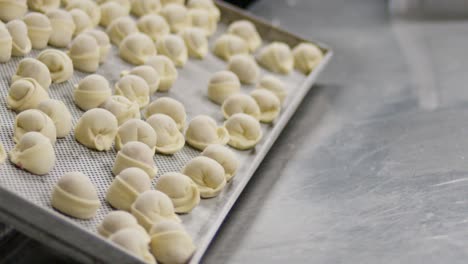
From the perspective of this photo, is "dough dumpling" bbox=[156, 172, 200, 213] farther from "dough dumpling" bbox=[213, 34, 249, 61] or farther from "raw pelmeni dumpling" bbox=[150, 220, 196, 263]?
"dough dumpling" bbox=[213, 34, 249, 61]

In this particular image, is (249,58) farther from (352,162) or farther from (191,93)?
(352,162)

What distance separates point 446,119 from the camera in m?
1.96

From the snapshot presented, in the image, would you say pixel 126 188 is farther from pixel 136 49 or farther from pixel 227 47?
pixel 227 47

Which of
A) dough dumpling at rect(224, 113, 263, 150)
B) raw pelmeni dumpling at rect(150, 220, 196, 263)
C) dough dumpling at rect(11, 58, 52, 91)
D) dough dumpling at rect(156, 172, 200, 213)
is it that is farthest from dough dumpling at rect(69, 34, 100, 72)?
raw pelmeni dumpling at rect(150, 220, 196, 263)

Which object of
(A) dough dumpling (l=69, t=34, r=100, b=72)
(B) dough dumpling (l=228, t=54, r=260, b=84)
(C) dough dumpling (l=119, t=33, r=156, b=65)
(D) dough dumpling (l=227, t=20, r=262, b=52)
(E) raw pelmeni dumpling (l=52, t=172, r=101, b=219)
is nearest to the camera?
(E) raw pelmeni dumpling (l=52, t=172, r=101, b=219)

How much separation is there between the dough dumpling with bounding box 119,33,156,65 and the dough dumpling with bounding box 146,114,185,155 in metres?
0.31

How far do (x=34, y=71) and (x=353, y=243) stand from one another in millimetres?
795

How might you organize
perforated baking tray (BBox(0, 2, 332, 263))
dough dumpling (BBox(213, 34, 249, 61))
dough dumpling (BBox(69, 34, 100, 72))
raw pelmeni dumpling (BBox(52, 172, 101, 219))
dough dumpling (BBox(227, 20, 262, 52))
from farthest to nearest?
dough dumpling (BBox(227, 20, 262, 52)) < dough dumpling (BBox(213, 34, 249, 61)) < dough dumpling (BBox(69, 34, 100, 72)) < raw pelmeni dumpling (BBox(52, 172, 101, 219)) < perforated baking tray (BBox(0, 2, 332, 263))

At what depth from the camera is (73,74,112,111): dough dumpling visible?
162 centimetres

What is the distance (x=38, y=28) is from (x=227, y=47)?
56cm

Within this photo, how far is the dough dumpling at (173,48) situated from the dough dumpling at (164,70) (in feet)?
0.31

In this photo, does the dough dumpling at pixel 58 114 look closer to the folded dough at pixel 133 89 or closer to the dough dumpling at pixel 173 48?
the folded dough at pixel 133 89

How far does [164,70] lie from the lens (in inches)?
72.0

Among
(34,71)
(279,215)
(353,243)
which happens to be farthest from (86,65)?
Answer: (353,243)
